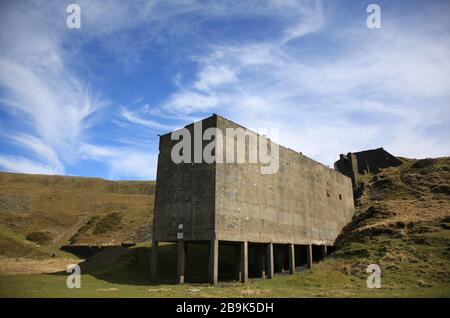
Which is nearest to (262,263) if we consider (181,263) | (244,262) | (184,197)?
(244,262)

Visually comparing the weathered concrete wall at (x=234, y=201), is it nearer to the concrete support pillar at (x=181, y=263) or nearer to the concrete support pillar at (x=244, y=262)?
the concrete support pillar at (x=244, y=262)

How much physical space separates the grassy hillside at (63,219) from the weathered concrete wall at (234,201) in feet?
99.9

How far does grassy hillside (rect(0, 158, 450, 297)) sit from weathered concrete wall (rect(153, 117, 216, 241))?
12.7 ft

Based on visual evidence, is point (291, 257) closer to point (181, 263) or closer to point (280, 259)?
point (280, 259)

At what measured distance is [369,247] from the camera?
30.8m

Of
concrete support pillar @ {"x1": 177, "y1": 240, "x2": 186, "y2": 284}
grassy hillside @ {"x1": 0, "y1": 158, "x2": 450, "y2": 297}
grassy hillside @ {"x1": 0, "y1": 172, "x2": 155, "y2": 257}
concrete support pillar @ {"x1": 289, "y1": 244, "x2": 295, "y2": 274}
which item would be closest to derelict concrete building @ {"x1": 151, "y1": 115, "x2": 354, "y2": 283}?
concrete support pillar @ {"x1": 177, "y1": 240, "x2": 186, "y2": 284}

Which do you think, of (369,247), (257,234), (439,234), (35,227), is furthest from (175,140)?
(35,227)

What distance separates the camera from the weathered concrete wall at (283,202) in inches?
962

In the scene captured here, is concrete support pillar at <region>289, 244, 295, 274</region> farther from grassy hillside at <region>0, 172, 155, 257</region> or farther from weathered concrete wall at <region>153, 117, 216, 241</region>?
grassy hillside at <region>0, 172, 155, 257</region>

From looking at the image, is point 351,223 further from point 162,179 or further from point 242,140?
point 162,179

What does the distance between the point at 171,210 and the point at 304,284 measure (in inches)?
459

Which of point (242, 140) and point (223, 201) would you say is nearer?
point (223, 201)

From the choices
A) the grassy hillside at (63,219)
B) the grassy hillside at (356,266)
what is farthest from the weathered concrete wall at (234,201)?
the grassy hillside at (63,219)

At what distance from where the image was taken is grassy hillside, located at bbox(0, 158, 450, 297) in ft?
62.0
